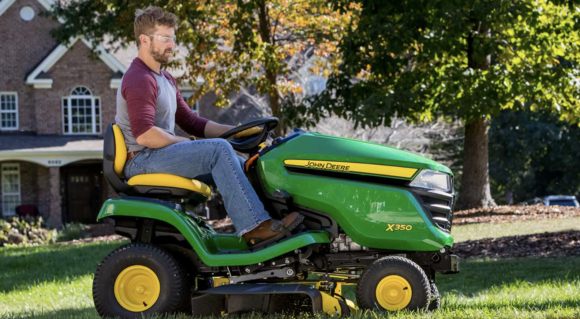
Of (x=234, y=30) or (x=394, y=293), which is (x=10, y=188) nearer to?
(x=234, y=30)

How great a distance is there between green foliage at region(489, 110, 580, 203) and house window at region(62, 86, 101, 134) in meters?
17.8

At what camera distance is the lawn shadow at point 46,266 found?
9.72 m

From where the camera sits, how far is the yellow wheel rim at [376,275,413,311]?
193 inches

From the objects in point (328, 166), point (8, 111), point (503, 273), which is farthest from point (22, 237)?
point (328, 166)

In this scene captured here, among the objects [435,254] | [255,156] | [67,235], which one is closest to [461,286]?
[435,254]

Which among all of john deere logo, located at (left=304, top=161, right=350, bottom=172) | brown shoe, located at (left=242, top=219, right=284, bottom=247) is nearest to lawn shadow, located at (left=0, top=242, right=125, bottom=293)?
brown shoe, located at (left=242, top=219, right=284, bottom=247)

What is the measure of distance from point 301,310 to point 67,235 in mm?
17379

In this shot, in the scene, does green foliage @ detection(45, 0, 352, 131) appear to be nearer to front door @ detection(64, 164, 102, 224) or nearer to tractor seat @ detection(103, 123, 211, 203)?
front door @ detection(64, 164, 102, 224)

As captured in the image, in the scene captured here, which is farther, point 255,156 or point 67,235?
point 67,235

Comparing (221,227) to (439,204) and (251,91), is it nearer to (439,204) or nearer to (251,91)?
(251,91)

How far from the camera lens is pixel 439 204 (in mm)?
4996

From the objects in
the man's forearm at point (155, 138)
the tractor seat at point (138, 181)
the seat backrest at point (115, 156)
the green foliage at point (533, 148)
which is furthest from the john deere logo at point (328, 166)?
the green foliage at point (533, 148)

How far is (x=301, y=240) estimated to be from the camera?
4.82m

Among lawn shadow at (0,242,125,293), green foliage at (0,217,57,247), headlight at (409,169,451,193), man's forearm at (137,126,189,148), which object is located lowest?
green foliage at (0,217,57,247)
